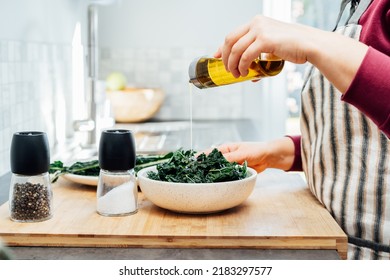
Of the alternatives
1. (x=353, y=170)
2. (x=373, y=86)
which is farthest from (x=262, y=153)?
(x=373, y=86)

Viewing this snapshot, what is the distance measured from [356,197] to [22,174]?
0.64 meters

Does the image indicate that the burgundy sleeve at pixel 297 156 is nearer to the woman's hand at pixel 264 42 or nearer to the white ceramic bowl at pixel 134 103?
the woman's hand at pixel 264 42

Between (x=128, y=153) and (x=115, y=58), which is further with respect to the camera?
(x=115, y=58)

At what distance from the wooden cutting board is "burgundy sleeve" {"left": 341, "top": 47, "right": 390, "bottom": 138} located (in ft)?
0.75

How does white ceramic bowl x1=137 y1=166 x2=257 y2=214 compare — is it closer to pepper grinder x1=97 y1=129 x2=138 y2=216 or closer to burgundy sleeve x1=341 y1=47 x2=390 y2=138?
pepper grinder x1=97 y1=129 x2=138 y2=216

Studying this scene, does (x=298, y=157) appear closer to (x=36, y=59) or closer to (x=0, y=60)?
(x=0, y=60)

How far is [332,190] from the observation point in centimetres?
124

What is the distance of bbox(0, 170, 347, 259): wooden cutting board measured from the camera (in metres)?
1.03

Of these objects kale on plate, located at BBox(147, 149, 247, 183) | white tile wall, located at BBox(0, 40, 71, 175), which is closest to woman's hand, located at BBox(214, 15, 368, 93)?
kale on plate, located at BBox(147, 149, 247, 183)

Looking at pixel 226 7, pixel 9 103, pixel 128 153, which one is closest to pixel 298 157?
pixel 128 153

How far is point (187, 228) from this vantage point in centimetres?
108

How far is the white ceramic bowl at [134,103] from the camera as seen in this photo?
2900 millimetres

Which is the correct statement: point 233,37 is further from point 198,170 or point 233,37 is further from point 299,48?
point 198,170

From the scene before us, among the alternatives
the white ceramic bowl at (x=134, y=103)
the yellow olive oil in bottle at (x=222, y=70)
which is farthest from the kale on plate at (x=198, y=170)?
the white ceramic bowl at (x=134, y=103)
